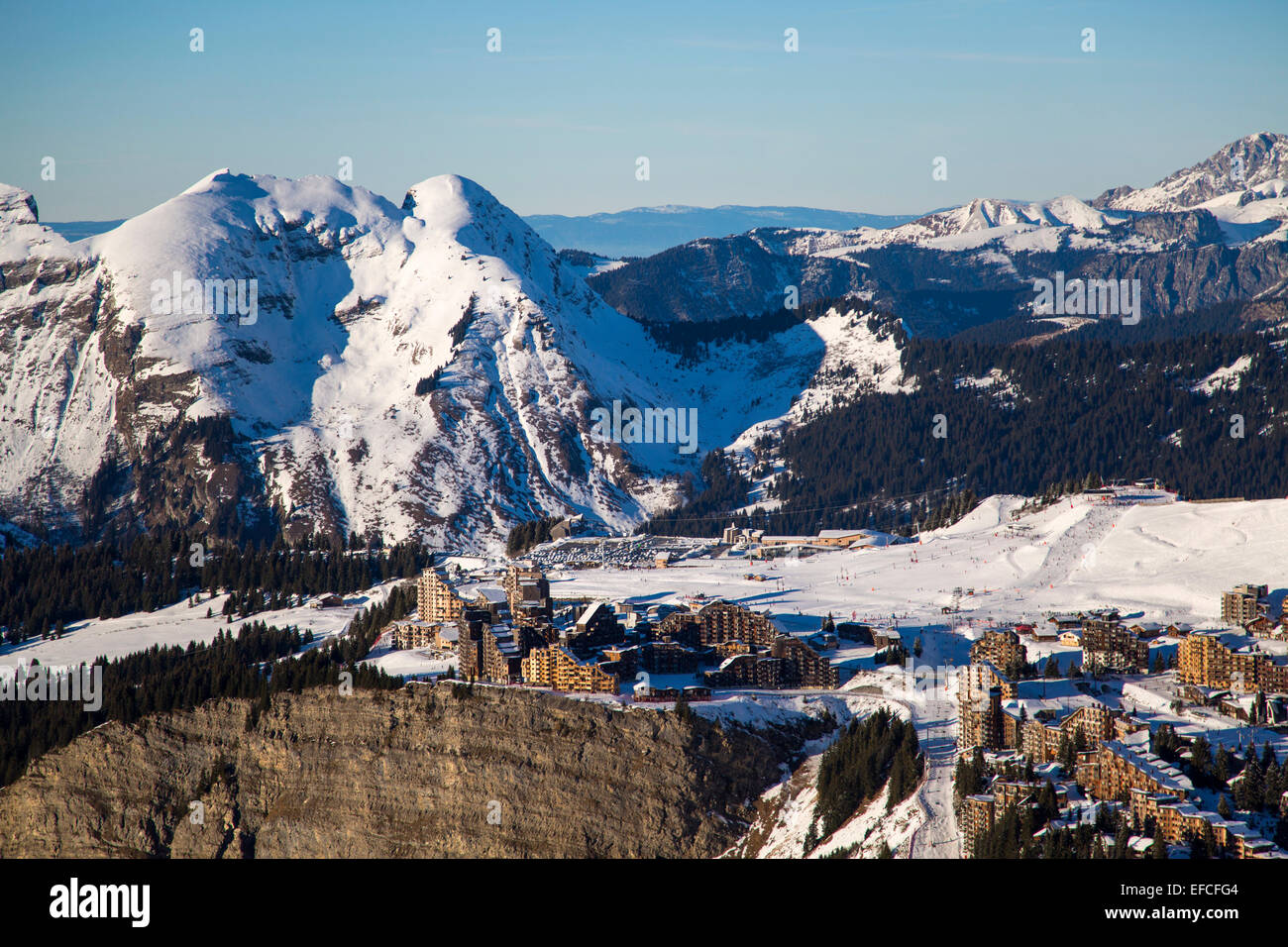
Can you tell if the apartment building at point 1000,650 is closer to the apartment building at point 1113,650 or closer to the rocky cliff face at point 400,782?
the apartment building at point 1113,650

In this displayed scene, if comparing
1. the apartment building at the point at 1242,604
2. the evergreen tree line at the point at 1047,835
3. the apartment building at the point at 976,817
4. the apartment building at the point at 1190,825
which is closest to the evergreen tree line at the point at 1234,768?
the apartment building at the point at 1190,825

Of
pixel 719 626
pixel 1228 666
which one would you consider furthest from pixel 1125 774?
pixel 719 626

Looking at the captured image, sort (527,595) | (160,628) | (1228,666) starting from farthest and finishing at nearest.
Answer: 1. (160,628)
2. (527,595)
3. (1228,666)

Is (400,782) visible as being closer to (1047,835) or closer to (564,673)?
(564,673)

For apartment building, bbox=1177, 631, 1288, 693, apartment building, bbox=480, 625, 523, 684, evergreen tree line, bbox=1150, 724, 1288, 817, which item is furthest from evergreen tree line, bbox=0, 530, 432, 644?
evergreen tree line, bbox=1150, 724, 1288, 817
